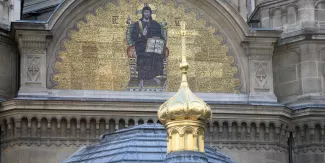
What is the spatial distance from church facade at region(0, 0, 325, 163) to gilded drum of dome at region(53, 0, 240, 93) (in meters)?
0.02

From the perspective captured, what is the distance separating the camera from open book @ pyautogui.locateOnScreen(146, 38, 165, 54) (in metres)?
29.6

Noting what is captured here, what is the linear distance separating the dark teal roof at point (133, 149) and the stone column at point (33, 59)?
4083 mm

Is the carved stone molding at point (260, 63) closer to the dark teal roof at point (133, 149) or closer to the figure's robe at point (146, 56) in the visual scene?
the figure's robe at point (146, 56)

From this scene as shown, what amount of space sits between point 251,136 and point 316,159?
1.52 meters

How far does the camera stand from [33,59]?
28.8m

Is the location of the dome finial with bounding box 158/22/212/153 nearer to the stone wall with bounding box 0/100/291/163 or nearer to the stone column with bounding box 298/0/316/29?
the stone wall with bounding box 0/100/291/163

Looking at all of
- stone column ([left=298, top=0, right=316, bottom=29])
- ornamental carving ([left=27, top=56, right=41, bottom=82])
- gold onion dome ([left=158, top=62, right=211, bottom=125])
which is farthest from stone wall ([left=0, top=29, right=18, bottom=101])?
gold onion dome ([left=158, top=62, right=211, bottom=125])

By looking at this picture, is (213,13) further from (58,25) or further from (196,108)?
(196,108)

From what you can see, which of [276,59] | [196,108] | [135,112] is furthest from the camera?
[276,59]

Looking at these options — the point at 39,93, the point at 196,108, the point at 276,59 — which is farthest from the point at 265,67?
the point at 196,108

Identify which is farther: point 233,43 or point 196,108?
point 233,43

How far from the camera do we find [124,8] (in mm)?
29766

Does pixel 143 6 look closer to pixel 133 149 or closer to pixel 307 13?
pixel 307 13

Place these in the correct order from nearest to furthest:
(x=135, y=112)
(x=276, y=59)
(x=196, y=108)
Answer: (x=196, y=108) < (x=135, y=112) < (x=276, y=59)
